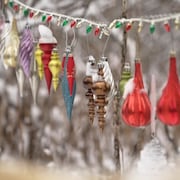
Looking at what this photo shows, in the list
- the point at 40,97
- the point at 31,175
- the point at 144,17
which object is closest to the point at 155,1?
the point at 144,17

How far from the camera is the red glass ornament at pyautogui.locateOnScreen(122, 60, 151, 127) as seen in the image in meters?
1.28

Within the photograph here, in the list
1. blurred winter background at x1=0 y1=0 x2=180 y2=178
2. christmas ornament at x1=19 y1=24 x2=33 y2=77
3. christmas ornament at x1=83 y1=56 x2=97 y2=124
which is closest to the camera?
blurred winter background at x1=0 y1=0 x2=180 y2=178

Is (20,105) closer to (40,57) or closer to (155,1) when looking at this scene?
(40,57)

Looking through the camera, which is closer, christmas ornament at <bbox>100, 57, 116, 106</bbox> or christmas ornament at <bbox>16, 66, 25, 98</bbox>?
christmas ornament at <bbox>100, 57, 116, 106</bbox>

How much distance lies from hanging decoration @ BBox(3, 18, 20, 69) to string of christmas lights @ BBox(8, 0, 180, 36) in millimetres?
70

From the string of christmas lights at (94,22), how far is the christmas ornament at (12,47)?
0.07 m

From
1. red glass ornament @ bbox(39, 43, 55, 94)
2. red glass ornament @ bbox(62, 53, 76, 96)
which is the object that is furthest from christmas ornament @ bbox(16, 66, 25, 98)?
red glass ornament @ bbox(62, 53, 76, 96)

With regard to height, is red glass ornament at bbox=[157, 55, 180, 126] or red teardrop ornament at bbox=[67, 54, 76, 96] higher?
red teardrop ornament at bbox=[67, 54, 76, 96]

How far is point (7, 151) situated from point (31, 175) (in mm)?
157

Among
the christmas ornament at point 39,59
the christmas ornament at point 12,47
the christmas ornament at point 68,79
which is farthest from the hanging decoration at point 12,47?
the christmas ornament at point 68,79

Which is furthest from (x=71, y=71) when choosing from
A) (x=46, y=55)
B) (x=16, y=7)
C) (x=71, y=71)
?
(x=16, y=7)

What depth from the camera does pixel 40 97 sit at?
1619 mm

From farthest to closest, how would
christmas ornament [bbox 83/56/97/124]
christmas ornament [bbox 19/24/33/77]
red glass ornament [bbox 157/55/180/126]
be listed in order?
christmas ornament [bbox 19/24/33/77]
christmas ornament [bbox 83/56/97/124]
red glass ornament [bbox 157/55/180/126]

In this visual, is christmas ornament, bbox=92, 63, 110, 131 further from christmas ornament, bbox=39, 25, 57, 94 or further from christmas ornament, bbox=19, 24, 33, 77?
christmas ornament, bbox=19, 24, 33, 77
